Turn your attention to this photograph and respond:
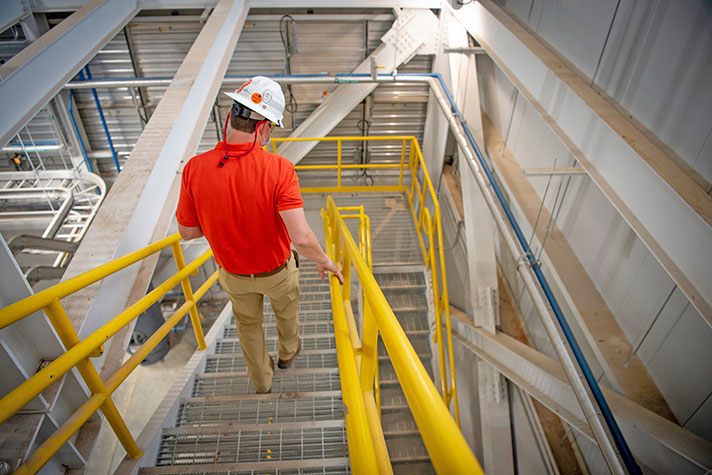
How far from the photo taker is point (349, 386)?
1710mm

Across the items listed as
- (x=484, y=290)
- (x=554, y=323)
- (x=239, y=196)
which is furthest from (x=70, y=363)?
(x=484, y=290)

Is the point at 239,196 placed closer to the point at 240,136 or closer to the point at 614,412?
the point at 240,136

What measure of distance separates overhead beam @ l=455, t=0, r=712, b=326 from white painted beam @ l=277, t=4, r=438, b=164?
14.1 ft

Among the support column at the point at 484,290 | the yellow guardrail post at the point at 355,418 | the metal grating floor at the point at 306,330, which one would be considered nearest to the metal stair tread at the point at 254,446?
the yellow guardrail post at the point at 355,418

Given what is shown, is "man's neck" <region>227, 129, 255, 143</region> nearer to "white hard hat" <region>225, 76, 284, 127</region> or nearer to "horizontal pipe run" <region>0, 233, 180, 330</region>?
"white hard hat" <region>225, 76, 284, 127</region>

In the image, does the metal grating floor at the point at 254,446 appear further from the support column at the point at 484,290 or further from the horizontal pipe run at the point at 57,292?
the support column at the point at 484,290

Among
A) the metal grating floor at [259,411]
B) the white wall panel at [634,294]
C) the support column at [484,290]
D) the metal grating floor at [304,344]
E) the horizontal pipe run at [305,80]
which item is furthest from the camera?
the horizontal pipe run at [305,80]

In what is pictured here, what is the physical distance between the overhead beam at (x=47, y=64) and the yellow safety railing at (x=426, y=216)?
11.6ft

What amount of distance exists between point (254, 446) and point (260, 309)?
2.91 ft

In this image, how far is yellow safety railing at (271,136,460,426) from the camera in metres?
4.08

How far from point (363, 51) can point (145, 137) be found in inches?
251

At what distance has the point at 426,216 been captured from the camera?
5160mm

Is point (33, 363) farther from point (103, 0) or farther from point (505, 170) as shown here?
point (505, 170)

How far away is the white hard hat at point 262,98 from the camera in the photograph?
1.86m
